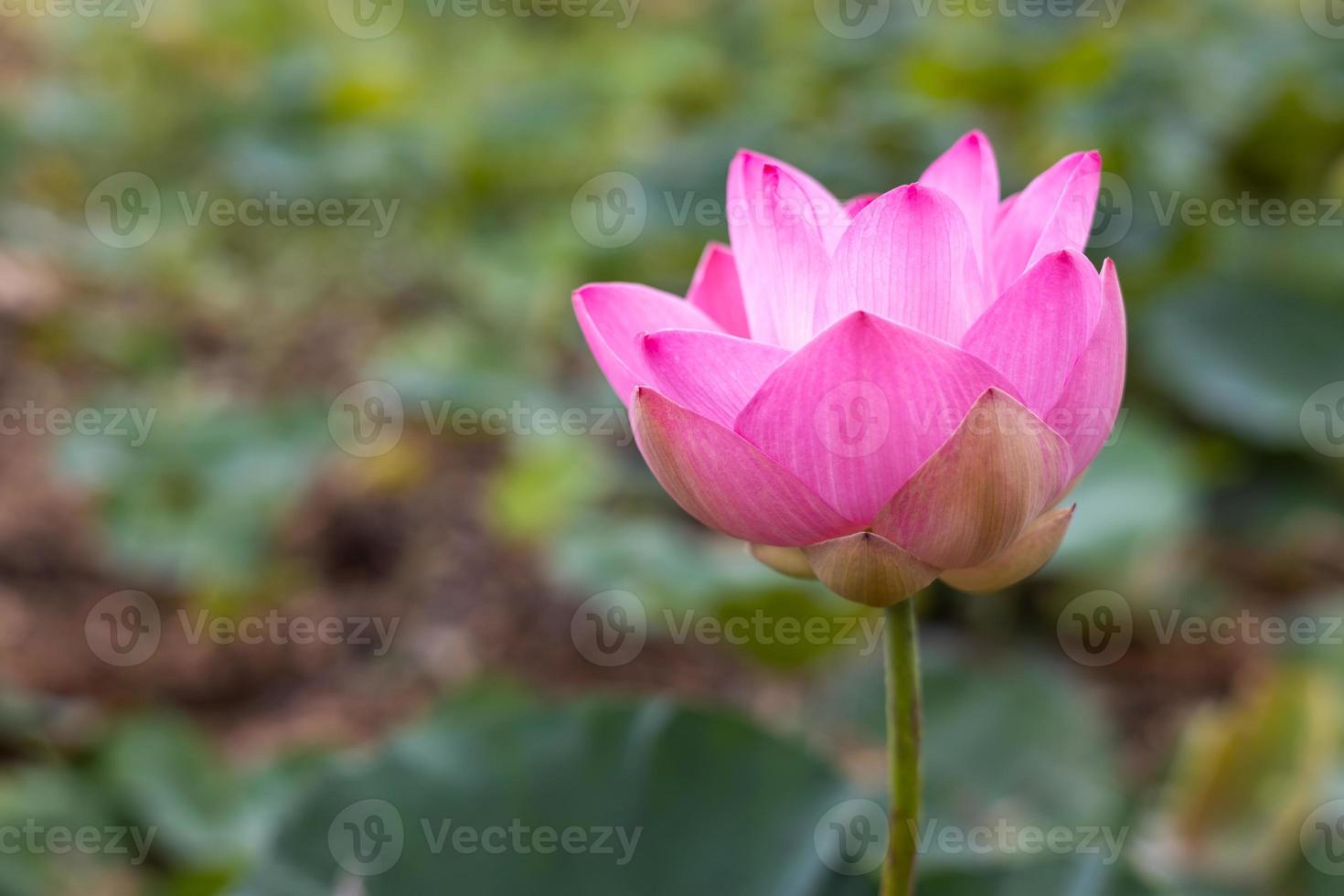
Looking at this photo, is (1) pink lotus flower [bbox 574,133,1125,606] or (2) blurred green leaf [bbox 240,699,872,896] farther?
(2) blurred green leaf [bbox 240,699,872,896]

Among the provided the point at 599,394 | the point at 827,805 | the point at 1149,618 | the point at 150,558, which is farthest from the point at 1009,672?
the point at 150,558

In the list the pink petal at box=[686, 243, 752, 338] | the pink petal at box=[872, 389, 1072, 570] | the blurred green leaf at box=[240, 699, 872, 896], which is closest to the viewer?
the pink petal at box=[872, 389, 1072, 570]

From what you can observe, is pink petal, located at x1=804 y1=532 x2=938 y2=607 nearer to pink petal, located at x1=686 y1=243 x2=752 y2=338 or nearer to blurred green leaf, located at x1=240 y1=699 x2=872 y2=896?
pink petal, located at x1=686 y1=243 x2=752 y2=338

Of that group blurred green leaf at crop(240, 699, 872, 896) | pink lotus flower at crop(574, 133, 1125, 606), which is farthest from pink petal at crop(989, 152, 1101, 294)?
blurred green leaf at crop(240, 699, 872, 896)

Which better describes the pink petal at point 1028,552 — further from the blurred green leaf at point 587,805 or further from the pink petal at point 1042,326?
the blurred green leaf at point 587,805

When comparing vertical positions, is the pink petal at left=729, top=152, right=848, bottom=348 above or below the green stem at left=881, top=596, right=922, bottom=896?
above

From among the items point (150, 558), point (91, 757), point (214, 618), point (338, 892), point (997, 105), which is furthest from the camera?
point (997, 105)

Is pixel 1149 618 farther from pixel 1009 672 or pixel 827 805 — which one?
pixel 827 805

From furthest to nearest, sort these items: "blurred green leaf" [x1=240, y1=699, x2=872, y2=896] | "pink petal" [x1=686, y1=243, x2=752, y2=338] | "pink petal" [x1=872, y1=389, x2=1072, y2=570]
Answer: "blurred green leaf" [x1=240, y1=699, x2=872, y2=896] < "pink petal" [x1=686, y1=243, x2=752, y2=338] < "pink petal" [x1=872, y1=389, x2=1072, y2=570]
